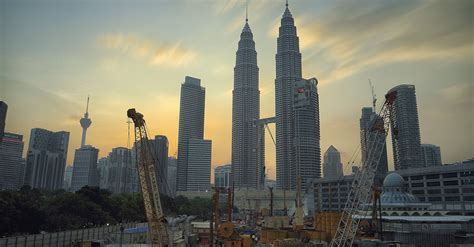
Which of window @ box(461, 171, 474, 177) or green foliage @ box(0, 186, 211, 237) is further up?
window @ box(461, 171, 474, 177)

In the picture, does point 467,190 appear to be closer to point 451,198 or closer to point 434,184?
point 451,198

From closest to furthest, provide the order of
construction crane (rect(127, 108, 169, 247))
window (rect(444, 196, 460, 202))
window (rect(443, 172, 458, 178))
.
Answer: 1. construction crane (rect(127, 108, 169, 247))
2. window (rect(444, 196, 460, 202))
3. window (rect(443, 172, 458, 178))

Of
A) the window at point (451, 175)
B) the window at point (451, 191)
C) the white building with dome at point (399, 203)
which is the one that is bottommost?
the white building with dome at point (399, 203)

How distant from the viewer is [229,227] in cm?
5638

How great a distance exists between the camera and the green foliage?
246ft

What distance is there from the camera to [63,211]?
306 feet

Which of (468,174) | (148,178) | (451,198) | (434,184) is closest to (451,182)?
(451,198)

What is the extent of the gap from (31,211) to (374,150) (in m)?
72.9

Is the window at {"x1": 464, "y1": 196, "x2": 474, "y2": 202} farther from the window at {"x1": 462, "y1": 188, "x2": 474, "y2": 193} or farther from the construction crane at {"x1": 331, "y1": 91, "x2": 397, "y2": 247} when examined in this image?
the construction crane at {"x1": 331, "y1": 91, "x2": 397, "y2": 247}

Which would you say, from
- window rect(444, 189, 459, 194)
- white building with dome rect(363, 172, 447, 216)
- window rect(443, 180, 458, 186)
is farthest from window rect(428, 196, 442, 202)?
white building with dome rect(363, 172, 447, 216)

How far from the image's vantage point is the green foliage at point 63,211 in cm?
7494

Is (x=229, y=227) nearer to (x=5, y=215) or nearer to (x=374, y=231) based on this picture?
(x=374, y=231)

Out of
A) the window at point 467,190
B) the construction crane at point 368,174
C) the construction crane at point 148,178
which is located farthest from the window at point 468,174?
the construction crane at point 148,178

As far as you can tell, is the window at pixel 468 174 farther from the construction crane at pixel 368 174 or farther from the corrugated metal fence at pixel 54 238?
the corrugated metal fence at pixel 54 238
